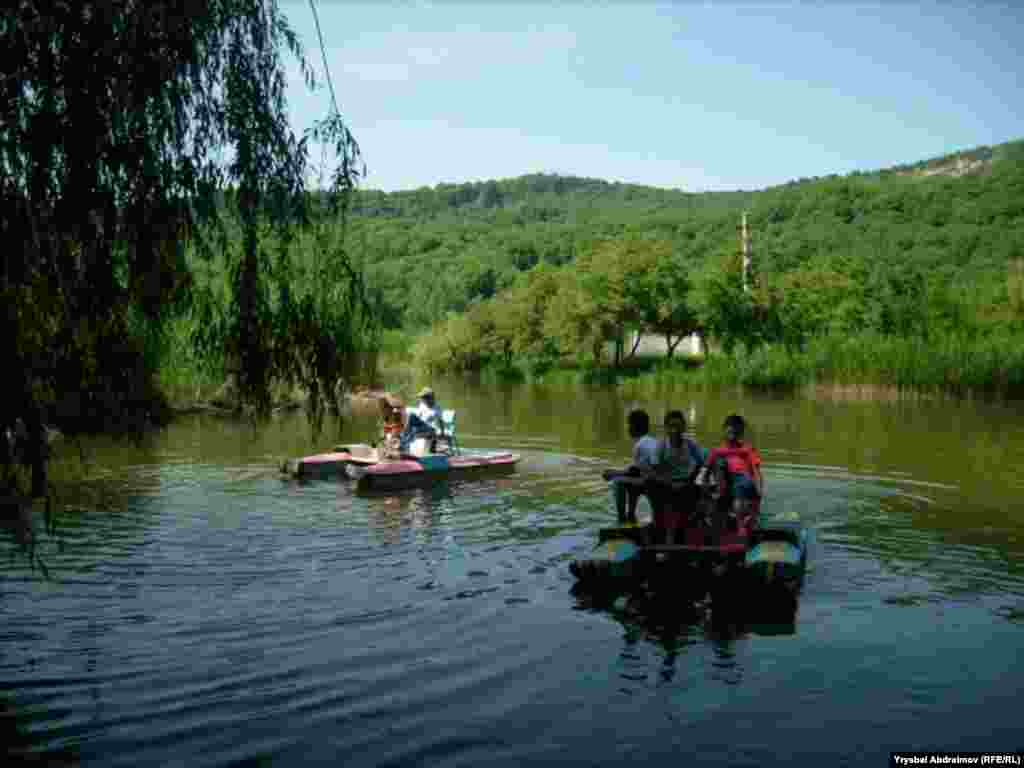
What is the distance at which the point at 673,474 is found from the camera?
11531mm

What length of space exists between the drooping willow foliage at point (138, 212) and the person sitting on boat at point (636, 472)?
4528 millimetres

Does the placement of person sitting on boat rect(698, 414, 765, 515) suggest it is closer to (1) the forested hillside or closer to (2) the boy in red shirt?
(2) the boy in red shirt

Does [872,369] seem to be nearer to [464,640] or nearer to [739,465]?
[739,465]

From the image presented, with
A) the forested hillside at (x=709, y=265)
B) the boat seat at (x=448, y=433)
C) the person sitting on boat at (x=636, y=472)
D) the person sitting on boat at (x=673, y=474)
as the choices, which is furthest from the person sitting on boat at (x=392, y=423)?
the person sitting on boat at (x=673, y=474)

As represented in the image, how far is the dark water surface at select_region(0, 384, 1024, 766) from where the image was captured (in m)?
6.89

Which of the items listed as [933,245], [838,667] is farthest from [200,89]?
[933,245]

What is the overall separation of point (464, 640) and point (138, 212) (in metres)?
4.38

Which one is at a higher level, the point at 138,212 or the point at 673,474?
the point at 138,212

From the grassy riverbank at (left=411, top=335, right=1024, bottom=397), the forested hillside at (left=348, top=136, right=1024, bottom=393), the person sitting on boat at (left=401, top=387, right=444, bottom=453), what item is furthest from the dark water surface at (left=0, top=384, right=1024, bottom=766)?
the grassy riverbank at (left=411, top=335, right=1024, bottom=397)

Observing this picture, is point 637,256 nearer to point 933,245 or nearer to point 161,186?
point 933,245

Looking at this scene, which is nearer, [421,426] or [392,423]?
[421,426]

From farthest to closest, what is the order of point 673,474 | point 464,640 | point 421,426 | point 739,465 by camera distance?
1. point 421,426
2. point 739,465
3. point 673,474
4. point 464,640

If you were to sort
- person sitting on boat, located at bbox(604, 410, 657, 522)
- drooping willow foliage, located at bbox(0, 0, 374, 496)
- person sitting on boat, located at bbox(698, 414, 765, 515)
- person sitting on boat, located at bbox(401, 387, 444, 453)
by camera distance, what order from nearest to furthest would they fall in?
drooping willow foliage, located at bbox(0, 0, 374, 496), person sitting on boat, located at bbox(604, 410, 657, 522), person sitting on boat, located at bbox(698, 414, 765, 515), person sitting on boat, located at bbox(401, 387, 444, 453)

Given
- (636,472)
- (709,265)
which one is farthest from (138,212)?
(709,265)
